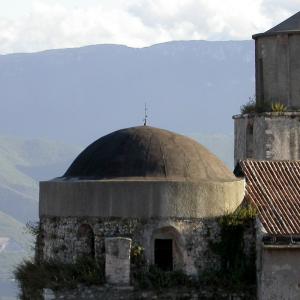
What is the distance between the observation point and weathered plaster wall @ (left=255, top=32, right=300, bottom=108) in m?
53.2

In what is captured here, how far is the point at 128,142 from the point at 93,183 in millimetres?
1673

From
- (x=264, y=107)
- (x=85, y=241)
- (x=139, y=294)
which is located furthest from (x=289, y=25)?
(x=139, y=294)

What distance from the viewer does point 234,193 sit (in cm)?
3756

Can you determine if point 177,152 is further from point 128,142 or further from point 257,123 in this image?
point 257,123

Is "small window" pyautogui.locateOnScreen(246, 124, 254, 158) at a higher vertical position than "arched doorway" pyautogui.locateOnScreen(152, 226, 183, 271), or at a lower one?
higher

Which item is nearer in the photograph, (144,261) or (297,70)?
(144,261)

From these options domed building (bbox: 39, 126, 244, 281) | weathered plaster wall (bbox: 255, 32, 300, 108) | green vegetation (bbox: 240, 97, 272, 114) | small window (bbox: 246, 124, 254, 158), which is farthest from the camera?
small window (bbox: 246, 124, 254, 158)

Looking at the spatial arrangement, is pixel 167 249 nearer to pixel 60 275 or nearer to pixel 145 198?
pixel 145 198

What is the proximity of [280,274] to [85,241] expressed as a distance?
4797mm

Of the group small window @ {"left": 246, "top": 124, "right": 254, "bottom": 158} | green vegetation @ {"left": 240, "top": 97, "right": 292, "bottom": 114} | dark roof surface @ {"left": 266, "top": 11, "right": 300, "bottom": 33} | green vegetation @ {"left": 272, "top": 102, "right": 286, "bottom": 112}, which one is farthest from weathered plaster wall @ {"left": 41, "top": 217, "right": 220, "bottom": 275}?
dark roof surface @ {"left": 266, "top": 11, "right": 300, "bottom": 33}

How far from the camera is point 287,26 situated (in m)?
53.6

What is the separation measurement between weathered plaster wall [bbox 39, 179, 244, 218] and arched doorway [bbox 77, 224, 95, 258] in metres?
0.43

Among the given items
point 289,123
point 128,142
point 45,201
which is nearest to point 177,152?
point 128,142

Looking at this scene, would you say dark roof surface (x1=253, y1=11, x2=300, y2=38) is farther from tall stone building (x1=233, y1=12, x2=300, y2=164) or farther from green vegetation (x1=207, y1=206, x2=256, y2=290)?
green vegetation (x1=207, y1=206, x2=256, y2=290)
